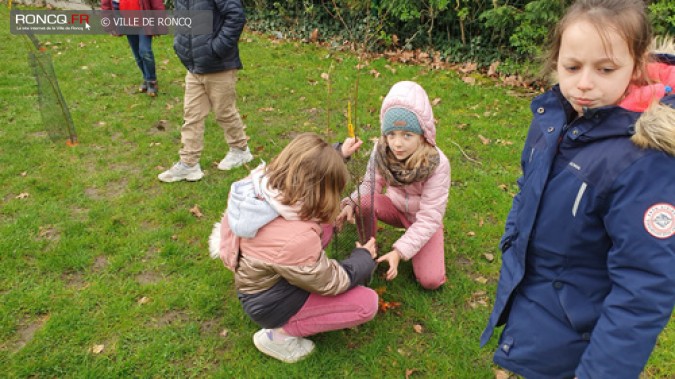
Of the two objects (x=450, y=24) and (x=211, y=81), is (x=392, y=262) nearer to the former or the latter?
(x=211, y=81)

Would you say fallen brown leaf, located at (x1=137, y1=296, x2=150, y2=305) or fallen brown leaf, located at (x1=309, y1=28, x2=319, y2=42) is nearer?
fallen brown leaf, located at (x1=137, y1=296, x2=150, y2=305)

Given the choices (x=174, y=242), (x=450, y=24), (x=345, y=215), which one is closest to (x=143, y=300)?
(x=174, y=242)

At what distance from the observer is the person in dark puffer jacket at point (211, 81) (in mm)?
4082

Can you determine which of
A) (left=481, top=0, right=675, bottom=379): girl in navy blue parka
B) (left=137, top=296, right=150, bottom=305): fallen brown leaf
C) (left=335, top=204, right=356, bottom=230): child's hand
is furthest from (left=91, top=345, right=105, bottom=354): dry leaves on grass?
(left=481, top=0, right=675, bottom=379): girl in navy blue parka

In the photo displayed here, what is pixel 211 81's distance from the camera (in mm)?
4309

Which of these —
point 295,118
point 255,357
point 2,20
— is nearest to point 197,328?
point 255,357

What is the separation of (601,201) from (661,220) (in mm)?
157

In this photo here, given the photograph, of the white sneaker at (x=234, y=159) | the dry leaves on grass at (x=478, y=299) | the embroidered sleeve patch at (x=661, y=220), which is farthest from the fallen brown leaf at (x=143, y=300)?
the embroidered sleeve patch at (x=661, y=220)

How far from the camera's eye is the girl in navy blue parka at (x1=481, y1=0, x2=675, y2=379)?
4.08ft

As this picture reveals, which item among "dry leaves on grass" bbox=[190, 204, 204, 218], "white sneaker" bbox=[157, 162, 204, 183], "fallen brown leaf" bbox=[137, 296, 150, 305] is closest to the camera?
"fallen brown leaf" bbox=[137, 296, 150, 305]

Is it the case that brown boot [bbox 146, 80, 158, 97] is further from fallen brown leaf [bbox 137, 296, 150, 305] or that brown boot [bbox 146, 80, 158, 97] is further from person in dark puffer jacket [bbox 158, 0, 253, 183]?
fallen brown leaf [bbox 137, 296, 150, 305]

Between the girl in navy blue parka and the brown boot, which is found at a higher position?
the girl in navy blue parka

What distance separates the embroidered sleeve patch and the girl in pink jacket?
1636mm

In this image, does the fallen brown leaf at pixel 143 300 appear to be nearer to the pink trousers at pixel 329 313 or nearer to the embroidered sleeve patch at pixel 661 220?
the pink trousers at pixel 329 313
